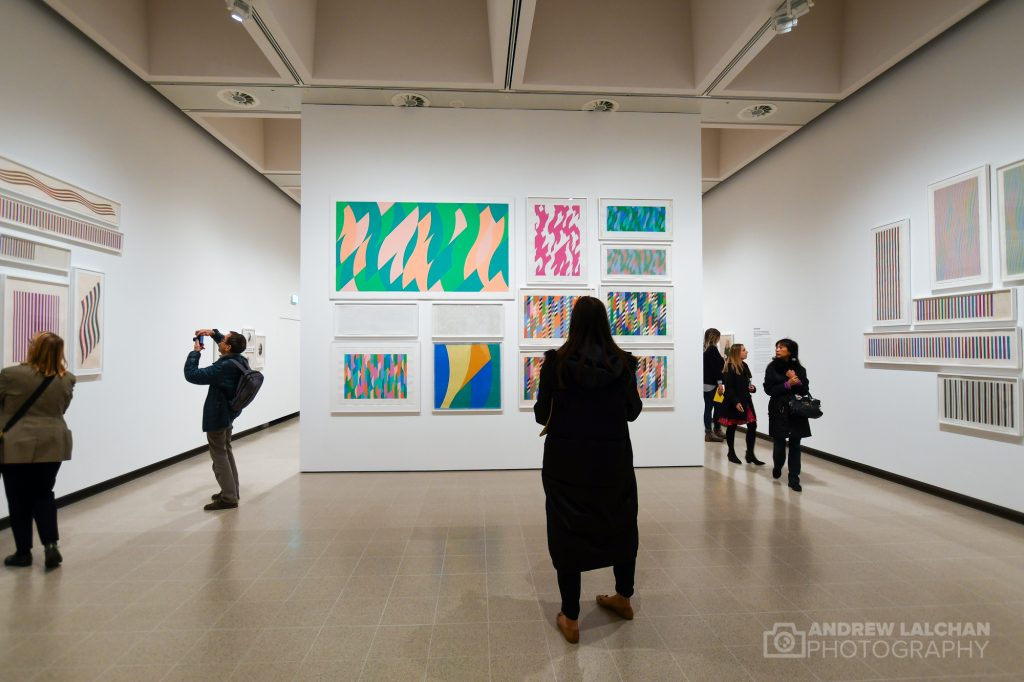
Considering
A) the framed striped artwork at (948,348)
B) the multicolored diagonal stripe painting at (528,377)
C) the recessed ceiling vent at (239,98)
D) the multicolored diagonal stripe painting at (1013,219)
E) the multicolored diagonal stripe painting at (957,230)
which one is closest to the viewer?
the multicolored diagonal stripe painting at (1013,219)

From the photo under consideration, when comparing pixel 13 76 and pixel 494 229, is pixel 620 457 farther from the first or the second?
pixel 13 76

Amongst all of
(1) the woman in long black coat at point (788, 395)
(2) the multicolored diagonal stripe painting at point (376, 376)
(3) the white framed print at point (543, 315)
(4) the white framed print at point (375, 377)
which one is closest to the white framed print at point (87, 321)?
(4) the white framed print at point (375, 377)

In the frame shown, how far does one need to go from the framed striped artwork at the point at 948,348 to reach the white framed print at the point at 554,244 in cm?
365

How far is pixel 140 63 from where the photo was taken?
5.40m

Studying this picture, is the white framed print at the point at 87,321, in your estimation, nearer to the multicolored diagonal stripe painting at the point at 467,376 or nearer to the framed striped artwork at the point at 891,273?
the multicolored diagonal stripe painting at the point at 467,376

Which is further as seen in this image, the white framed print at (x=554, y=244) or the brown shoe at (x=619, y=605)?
the white framed print at (x=554, y=244)

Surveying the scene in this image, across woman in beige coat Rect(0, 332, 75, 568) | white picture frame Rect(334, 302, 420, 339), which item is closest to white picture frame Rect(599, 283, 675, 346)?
white picture frame Rect(334, 302, 420, 339)

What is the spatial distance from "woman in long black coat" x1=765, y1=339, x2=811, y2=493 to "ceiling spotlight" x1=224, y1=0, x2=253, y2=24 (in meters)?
6.38

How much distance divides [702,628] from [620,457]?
3.70ft

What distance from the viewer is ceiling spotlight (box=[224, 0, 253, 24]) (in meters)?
4.39

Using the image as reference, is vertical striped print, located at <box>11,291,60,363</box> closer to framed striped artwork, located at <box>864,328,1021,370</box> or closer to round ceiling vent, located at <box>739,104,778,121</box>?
round ceiling vent, located at <box>739,104,778,121</box>

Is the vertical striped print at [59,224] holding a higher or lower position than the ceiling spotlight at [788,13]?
lower

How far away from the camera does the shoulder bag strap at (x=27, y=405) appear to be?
3268mm

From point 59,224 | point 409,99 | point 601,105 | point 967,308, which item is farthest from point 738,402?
point 59,224
